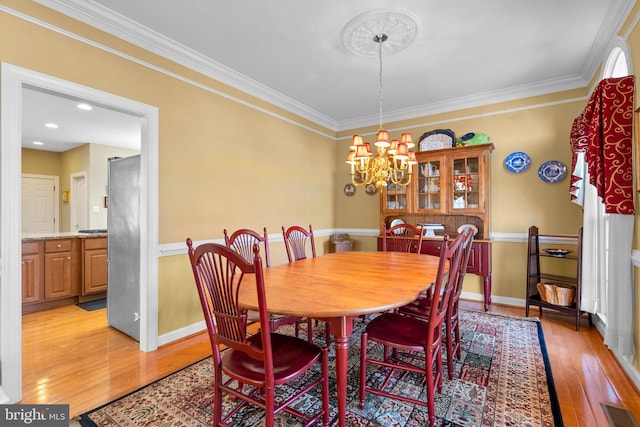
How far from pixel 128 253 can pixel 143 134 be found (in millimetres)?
1110

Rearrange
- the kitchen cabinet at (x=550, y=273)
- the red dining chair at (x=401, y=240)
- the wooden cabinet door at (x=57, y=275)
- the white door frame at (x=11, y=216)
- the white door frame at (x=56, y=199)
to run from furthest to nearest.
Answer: the white door frame at (x=56, y=199) → the wooden cabinet door at (x=57, y=275) → the red dining chair at (x=401, y=240) → the kitchen cabinet at (x=550, y=273) → the white door frame at (x=11, y=216)

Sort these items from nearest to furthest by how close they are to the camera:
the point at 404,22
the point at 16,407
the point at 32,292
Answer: the point at 16,407, the point at 404,22, the point at 32,292

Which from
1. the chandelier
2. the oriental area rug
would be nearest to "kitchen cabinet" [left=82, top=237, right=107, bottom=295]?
the oriental area rug

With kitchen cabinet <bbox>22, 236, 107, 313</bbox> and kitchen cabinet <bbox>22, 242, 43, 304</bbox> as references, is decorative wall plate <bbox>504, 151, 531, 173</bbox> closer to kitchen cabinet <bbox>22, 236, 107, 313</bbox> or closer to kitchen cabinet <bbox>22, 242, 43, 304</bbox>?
kitchen cabinet <bbox>22, 236, 107, 313</bbox>

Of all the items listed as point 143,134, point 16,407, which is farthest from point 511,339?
point 143,134

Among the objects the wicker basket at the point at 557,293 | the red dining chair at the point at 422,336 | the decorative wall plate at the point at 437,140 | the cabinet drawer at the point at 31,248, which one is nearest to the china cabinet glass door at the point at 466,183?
the decorative wall plate at the point at 437,140

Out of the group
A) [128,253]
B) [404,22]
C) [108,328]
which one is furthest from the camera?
[108,328]

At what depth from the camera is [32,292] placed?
11.4 ft

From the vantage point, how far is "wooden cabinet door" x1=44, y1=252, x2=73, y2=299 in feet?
11.9

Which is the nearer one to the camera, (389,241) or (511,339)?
(511,339)

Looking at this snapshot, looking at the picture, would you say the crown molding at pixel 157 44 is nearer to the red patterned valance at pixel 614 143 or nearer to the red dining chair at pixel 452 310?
the red dining chair at pixel 452 310

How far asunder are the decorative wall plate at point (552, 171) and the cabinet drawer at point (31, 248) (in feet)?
19.7

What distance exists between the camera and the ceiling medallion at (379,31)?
90.1 inches

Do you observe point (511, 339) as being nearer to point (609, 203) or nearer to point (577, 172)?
point (609, 203)
